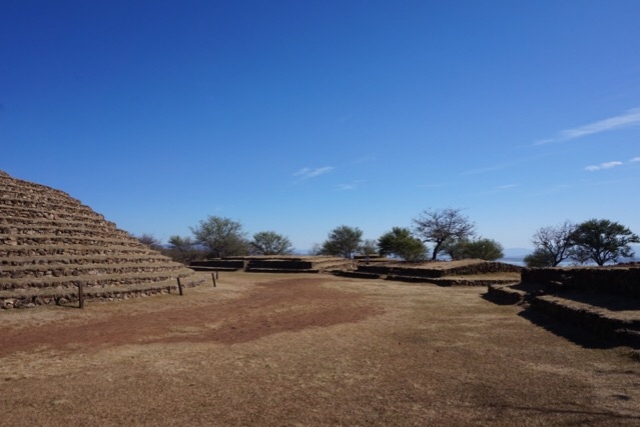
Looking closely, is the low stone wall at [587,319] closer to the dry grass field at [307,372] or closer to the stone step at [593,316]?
the stone step at [593,316]

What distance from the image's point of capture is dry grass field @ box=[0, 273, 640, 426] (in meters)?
4.72

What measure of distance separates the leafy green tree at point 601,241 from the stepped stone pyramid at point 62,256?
124 feet

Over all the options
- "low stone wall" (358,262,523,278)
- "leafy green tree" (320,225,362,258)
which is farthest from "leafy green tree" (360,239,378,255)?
"low stone wall" (358,262,523,278)

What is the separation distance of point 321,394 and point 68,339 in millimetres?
7041

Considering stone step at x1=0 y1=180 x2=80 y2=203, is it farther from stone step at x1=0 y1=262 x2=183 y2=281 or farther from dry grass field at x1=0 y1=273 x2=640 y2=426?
dry grass field at x1=0 y1=273 x2=640 y2=426

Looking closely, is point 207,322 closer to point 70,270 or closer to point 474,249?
point 70,270

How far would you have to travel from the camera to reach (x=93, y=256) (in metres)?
18.2

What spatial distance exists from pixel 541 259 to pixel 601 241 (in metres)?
6.54

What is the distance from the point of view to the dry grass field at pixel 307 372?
4.72 metres

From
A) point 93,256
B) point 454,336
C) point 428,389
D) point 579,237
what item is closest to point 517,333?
point 454,336

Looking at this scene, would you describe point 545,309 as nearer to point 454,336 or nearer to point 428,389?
point 454,336

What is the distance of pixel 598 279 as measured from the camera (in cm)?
1209

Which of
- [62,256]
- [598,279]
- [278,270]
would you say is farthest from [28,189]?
[598,279]

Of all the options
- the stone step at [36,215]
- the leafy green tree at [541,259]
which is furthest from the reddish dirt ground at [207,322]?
the leafy green tree at [541,259]
